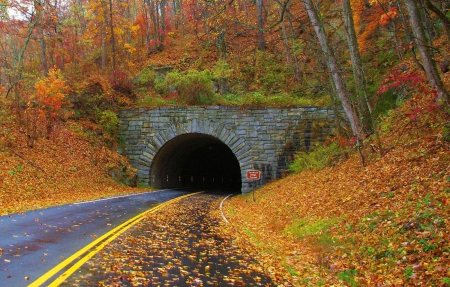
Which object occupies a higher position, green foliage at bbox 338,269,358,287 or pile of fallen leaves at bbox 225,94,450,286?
pile of fallen leaves at bbox 225,94,450,286

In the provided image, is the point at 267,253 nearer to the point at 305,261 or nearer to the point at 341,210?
the point at 305,261

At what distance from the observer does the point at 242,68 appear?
96.8 ft

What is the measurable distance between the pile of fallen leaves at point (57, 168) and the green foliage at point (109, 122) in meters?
0.99

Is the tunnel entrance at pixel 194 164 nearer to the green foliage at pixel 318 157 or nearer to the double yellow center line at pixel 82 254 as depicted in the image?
the green foliage at pixel 318 157

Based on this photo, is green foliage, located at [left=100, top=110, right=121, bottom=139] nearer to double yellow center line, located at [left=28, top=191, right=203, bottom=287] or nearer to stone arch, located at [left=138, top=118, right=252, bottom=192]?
stone arch, located at [left=138, top=118, right=252, bottom=192]

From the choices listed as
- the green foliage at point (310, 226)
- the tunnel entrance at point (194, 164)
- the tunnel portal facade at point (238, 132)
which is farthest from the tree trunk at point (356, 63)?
the tunnel entrance at point (194, 164)

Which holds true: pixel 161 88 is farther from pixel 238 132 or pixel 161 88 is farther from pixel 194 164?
pixel 194 164

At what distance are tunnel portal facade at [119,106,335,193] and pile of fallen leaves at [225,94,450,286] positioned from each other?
812cm

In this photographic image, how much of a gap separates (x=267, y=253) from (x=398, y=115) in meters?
9.36

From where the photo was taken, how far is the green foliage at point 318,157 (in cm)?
1672

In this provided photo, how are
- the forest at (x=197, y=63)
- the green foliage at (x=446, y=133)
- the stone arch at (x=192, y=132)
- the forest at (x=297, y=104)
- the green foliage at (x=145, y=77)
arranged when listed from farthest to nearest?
the green foliage at (x=145, y=77)
the stone arch at (x=192, y=132)
the forest at (x=197, y=63)
the green foliage at (x=446, y=133)
the forest at (x=297, y=104)

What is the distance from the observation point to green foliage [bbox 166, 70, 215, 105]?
973 inches

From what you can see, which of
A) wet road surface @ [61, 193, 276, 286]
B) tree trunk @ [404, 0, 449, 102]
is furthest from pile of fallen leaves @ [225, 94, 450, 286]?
tree trunk @ [404, 0, 449, 102]

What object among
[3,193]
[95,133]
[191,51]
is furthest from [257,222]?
[191,51]
